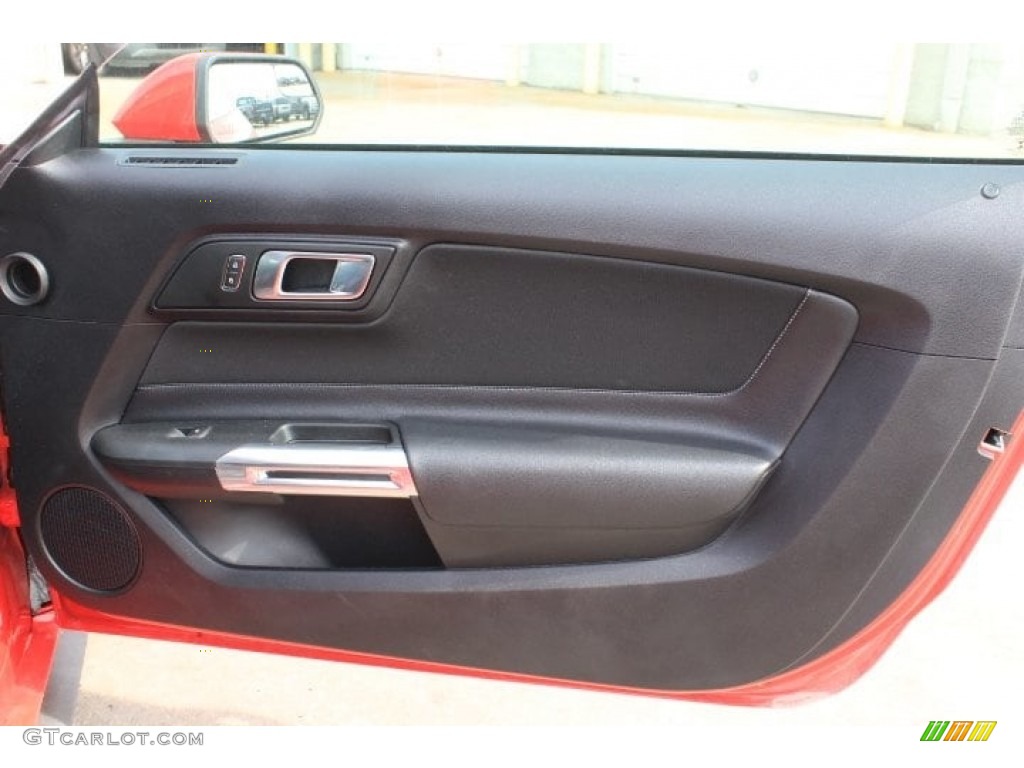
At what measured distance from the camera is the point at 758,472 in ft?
4.89

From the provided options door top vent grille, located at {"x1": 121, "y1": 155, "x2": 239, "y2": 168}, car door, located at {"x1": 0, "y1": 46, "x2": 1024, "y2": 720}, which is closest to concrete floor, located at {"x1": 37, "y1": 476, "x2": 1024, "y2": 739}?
car door, located at {"x1": 0, "y1": 46, "x2": 1024, "y2": 720}

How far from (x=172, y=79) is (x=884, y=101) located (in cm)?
168

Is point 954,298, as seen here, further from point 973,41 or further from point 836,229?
point 973,41

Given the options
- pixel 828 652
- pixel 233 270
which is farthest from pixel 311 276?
pixel 828 652

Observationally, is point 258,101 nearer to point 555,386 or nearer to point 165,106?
point 165,106

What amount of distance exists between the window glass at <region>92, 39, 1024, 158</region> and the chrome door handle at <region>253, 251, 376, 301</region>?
257 mm

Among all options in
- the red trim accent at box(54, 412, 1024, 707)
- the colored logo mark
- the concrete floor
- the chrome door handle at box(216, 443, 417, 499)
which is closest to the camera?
the red trim accent at box(54, 412, 1024, 707)

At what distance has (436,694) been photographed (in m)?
2.17

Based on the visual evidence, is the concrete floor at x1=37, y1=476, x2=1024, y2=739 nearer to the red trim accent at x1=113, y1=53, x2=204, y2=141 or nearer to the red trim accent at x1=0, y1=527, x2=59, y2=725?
the red trim accent at x1=0, y1=527, x2=59, y2=725

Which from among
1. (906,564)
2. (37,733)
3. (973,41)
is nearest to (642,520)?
(906,564)

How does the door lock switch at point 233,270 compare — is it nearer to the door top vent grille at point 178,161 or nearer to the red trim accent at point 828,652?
the door top vent grille at point 178,161

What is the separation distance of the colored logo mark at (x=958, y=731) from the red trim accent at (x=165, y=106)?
1904mm

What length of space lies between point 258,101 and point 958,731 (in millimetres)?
1928

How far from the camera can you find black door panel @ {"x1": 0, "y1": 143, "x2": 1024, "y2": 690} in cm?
140
